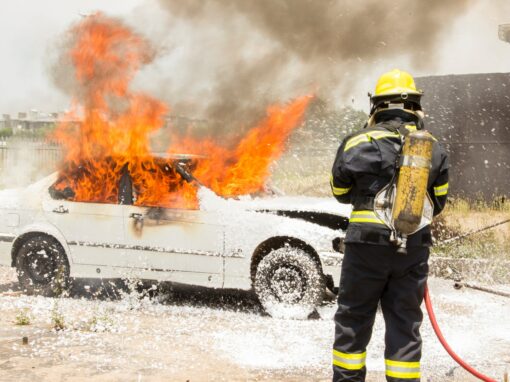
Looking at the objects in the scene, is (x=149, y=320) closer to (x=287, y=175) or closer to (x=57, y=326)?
(x=57, y=326)

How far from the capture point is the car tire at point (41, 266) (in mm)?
7254

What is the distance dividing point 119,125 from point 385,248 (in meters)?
4.64

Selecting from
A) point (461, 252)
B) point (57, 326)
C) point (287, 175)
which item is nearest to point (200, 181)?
point (57, 326)

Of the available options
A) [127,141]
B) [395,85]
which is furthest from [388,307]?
[127,141]

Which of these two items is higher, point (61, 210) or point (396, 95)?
point (396, 95)

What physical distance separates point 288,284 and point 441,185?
9.15ft

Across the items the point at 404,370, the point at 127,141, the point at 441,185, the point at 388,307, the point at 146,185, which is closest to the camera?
the point at 404,370

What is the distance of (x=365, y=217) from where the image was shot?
12.6 feet

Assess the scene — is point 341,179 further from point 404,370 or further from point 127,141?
point 127,141

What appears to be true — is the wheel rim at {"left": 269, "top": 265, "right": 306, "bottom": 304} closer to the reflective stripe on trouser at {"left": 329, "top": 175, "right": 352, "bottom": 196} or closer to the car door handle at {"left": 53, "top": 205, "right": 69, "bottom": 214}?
the car door handle at {"left": 53, "top": 205, "right": 69, "bottom": 214}

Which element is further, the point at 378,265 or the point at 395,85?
the point at 395,85

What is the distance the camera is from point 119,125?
759 centimetres

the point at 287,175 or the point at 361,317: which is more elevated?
the point at 287,175

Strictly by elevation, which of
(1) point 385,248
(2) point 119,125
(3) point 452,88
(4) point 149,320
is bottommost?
(4) point 149,320
